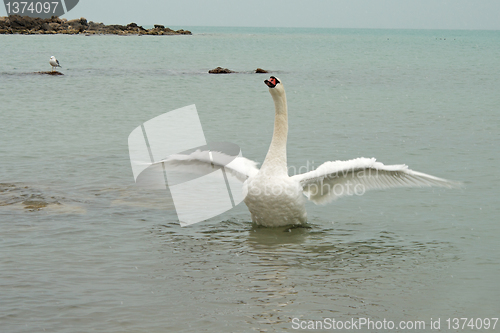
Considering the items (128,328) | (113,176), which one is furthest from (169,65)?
(128,328)

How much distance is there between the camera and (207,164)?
1001 cm

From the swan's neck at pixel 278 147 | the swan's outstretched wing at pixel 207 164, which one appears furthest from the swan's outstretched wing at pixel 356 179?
the swan's outstretched wing at pixel 207 164

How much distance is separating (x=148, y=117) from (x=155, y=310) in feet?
59.5

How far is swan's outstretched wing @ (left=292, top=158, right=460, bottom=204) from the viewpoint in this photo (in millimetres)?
9000

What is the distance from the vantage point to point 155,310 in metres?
6.89

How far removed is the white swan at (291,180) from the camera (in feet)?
29.9

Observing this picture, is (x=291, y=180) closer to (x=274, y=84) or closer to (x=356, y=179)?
(x=356, y=179)

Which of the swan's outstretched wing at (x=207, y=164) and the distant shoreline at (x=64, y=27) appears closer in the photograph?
the swan's outstretched wing at (x=207, y=164)

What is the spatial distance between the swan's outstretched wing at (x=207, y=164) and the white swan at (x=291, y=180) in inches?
0.6

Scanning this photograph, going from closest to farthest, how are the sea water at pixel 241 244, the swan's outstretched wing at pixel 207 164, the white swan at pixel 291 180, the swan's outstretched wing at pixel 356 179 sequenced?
the sea water at pixel 241 244, the swan's outstretched wing at pixel 356 179, the white swan at pixel 291 180, the swan's outstretched wing at pixel 207 164

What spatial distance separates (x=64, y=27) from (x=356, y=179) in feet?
483

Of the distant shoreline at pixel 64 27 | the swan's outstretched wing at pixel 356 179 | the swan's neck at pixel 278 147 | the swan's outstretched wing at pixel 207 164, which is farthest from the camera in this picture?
the distant shoreline at pixel 64 27

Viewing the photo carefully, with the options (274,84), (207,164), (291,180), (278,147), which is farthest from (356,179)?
(207,164)

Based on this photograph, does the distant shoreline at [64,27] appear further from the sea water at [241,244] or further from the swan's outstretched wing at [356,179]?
the swan's outstretched wing at [356,179]
